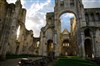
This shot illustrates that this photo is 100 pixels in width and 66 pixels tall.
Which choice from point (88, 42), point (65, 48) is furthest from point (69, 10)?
point (65, 48)

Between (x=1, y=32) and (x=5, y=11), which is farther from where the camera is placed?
(x=5, y=11)

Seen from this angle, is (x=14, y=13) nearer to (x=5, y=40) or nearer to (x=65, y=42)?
(x=5, y=40)

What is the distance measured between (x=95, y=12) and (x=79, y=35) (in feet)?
40.0

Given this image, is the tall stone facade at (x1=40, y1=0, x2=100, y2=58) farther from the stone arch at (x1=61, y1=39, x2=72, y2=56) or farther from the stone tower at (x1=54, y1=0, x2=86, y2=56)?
the stone arch at (x1=61, y1=39, x2=72, y2=56)

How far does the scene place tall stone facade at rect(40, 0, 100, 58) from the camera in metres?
33.6

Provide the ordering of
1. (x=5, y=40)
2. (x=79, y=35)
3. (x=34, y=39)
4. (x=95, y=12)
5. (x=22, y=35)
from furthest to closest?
(x=34, y=39) → (x=95, y=12) → (x=22, y=35) → (x=79, y=35) → (x=5, y=40)

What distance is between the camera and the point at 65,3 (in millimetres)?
38750

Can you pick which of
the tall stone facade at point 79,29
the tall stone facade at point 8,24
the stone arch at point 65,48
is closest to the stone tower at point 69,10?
the tall stone facade at point 79,29

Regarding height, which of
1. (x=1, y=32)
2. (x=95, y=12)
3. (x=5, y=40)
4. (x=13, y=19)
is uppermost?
(x=95, y=12)

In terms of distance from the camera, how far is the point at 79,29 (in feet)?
115

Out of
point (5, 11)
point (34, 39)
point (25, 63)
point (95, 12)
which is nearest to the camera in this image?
point (25, 63)

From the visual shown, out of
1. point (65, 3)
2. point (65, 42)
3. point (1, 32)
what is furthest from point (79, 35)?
point (1, 32)

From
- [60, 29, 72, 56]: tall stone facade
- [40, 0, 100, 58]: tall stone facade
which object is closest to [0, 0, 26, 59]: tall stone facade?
[40, 0, 100, 58]: tall stone facade

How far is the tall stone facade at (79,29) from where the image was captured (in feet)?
110
